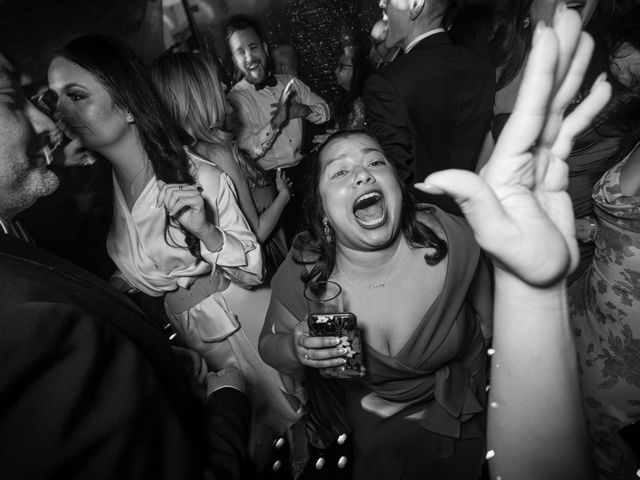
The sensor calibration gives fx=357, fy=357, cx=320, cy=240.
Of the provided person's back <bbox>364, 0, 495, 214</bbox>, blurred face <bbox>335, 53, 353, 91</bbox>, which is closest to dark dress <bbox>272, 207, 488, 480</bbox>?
person's back <bbox>364, 0, 495, 214</bbox>

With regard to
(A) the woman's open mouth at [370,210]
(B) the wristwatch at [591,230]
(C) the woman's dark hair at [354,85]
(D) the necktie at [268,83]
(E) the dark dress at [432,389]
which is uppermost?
(D) the necktie at [268,83]

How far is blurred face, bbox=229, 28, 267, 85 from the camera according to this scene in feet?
5.32

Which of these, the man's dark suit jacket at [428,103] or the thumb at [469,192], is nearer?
the thumb at [469,192]

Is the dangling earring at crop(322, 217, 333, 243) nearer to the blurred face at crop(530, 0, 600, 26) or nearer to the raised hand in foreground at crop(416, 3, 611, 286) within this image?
the raised hand in foreground at crop(416, 3, 611, 286)

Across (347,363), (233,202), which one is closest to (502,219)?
(347,363)

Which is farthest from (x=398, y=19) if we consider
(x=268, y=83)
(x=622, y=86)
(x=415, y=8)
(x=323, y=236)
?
(x=323, y=236)

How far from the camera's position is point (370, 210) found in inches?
45.7

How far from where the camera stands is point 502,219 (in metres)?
0.47

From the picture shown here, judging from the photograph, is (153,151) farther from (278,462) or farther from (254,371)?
(278,462)

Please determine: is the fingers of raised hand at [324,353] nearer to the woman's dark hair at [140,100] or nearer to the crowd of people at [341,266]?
the crowd of people at [341,266]

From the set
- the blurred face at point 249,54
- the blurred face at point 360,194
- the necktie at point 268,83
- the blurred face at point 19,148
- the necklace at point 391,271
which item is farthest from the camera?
the necktie at point 268,83

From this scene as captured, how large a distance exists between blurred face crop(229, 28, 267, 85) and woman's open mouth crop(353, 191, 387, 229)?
95 cm

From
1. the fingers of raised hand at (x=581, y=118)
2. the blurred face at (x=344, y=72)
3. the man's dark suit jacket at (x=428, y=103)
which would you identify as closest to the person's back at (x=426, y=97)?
the man's dark suit jacket at (x=428, y=103)

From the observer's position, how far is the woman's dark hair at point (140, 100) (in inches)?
35.9
